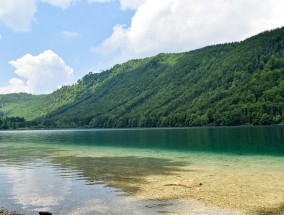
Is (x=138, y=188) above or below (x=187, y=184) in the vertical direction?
below

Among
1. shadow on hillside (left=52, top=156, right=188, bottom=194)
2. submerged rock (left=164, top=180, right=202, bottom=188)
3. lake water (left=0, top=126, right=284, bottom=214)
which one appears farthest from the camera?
shadow on hillside (left=52, top=156, right=188, bottom=194)

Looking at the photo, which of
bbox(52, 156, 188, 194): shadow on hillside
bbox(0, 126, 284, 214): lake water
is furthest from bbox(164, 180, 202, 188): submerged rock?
bbox(52, 156, 188, 194): shadow on hillside

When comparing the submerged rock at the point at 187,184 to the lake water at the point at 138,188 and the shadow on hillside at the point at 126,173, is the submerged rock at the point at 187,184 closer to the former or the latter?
the lake water at the point at 138,188

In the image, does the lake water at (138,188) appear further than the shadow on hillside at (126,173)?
No

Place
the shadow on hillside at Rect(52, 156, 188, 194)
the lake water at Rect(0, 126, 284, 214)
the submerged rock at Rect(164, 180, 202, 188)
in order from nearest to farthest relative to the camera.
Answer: the lake water at Rect(0, 126, 284, 214), the submerged rock at Rect(164, 180, 202, 188), the shadow on hillside at Rect(52, 156, 188, 194)

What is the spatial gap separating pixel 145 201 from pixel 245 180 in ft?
47.6

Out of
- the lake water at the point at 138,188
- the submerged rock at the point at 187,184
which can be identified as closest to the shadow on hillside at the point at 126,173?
the lake water at the point at 138,188

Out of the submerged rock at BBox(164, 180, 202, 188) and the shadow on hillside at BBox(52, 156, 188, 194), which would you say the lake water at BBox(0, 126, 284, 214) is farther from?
the submerged rock at BBox(164, 180, 202, 188)

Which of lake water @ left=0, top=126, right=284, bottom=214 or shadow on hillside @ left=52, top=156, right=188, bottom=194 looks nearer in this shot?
lake water @ left=0, top=126, right=284, bottom=214

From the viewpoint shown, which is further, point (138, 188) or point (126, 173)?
point (126, 173)

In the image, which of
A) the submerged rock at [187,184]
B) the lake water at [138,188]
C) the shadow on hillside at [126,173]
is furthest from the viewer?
the shadow on hillside at [126,173]

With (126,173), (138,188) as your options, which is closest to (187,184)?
(138,188)

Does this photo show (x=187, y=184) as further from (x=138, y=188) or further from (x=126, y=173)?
(x=126, y=173)

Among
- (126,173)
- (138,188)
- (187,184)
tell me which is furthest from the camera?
(126,173)
